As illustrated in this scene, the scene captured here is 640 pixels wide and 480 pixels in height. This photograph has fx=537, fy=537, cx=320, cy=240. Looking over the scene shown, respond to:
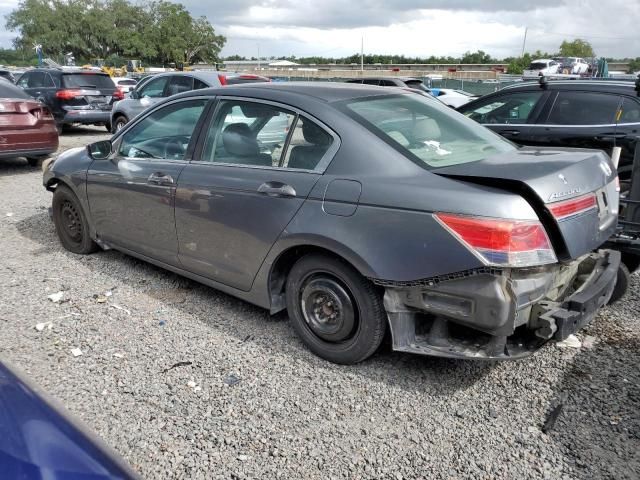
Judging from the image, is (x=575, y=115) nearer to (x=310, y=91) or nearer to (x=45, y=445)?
(x=310, y=91)

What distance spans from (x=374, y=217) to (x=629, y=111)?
14.8ft

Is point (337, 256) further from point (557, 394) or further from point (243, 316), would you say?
point (557, 394)

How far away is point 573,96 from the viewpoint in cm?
625

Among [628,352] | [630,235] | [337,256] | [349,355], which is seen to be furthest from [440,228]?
[630,235]

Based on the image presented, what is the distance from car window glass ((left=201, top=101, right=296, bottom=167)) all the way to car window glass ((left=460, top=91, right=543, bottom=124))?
418 centimetres

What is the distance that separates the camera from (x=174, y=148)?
13.6 feet

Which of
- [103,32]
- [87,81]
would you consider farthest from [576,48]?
[87,81]

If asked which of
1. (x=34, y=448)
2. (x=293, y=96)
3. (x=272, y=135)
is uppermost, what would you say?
(x=293, y=96)

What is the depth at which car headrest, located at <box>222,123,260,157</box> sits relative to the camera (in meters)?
3.66

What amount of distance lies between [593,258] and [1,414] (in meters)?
3.31

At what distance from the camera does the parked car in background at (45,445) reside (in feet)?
4.62

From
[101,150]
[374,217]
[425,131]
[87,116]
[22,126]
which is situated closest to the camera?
[374,217]

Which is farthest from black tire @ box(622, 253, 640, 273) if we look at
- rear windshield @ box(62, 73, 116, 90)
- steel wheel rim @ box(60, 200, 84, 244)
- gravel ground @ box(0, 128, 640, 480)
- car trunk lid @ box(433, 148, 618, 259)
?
rear windshield @ box(62, 73, 116, 90)

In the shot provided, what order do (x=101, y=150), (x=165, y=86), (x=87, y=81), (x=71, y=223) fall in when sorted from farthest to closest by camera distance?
(x=87, y=81) < (x=165, y=86) < (x=71, y=223) < (x=101, y=150)
